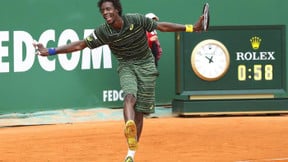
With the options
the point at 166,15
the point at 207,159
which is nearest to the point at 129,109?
the point at 207,159

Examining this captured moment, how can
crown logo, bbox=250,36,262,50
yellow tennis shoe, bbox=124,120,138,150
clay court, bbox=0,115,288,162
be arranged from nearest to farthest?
yellow tennis shoe, bbox=124,120,138,150, clay court, bbox=0,115,288,162, crown logo, bbox=250,36,262,50

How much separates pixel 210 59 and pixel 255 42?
2.45 ft

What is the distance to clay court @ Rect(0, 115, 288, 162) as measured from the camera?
279 inches

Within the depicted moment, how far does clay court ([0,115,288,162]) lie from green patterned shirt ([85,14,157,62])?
1.13 meters

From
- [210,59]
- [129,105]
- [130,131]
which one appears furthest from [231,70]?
[130,131]

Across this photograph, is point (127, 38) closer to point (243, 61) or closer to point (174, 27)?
point (174, 27)

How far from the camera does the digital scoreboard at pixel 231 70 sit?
11.1 meters

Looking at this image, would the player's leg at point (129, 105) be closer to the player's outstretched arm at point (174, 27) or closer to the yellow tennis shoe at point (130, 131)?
the yellow tennis shoe at point (130, 131)

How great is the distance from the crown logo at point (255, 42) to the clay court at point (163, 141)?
1.08 metres

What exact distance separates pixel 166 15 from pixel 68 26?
1597mm

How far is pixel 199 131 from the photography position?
9.33 meters

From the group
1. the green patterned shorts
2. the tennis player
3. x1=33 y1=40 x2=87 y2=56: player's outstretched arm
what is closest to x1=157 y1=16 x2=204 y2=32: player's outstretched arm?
the tennis player

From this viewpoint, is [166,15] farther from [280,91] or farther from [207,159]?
[207,159]

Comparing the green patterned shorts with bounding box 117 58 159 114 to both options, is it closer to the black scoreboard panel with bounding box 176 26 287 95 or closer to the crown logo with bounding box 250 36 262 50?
the black scoreboard panel with bounding box 176 26 287 95
